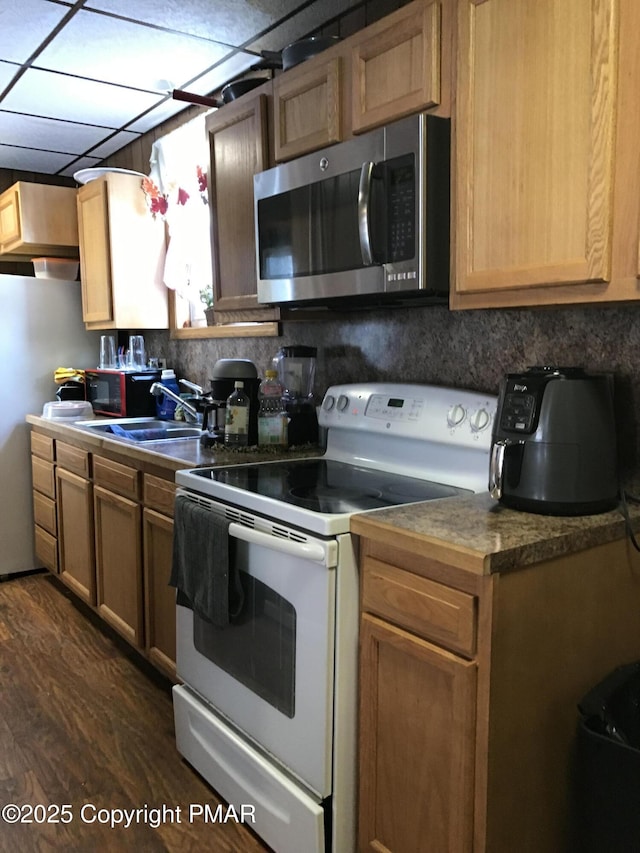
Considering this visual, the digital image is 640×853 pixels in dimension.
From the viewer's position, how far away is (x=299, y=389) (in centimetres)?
260

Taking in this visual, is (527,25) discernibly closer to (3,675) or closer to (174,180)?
(174,180)

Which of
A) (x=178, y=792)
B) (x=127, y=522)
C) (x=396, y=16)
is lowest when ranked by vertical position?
(x=178, y=792)

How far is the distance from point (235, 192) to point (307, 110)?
18.3 inches

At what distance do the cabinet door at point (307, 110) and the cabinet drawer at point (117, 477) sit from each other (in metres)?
1.21

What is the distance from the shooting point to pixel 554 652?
132cm

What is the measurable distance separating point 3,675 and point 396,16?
2549 mm

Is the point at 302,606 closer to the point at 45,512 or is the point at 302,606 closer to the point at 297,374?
the point at 297,374

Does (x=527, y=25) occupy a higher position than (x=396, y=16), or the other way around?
(x=396, y=16)

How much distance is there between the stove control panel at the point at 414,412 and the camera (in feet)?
5.81

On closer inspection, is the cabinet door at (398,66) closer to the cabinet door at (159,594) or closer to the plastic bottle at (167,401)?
the cabinet door at (159,594)

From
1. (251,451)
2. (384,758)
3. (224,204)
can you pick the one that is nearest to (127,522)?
(251,451)

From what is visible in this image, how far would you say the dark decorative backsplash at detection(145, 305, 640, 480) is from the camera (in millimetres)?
1636

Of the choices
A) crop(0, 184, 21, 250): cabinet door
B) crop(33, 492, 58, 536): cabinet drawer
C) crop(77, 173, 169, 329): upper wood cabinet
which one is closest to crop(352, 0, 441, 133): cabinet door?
crop(77, 173, 169, 329): upper wood cabinet

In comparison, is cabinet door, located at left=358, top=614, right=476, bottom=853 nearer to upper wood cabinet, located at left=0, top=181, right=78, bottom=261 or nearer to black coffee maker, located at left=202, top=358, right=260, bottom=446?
black coffee maker, located at left=202, top=358, right=260, bottom=446
